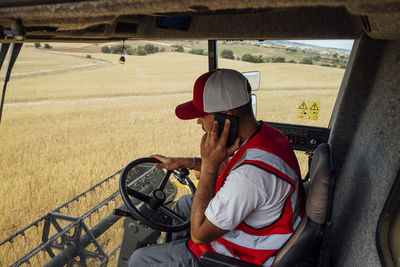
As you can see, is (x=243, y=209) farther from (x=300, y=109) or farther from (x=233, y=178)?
(x=300, y=109)

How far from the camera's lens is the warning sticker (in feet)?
10.1

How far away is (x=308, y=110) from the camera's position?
3084 millimetres

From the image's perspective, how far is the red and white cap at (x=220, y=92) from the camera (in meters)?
1.62

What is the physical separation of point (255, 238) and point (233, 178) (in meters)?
0.42

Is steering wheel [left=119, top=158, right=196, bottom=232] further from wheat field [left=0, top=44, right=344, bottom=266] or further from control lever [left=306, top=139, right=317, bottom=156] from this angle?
control lever [left=306, top=139, right=317, bottom=156]

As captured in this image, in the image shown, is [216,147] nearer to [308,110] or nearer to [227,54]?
[308,110]

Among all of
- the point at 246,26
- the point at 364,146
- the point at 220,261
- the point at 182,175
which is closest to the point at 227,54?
the point at 246,26

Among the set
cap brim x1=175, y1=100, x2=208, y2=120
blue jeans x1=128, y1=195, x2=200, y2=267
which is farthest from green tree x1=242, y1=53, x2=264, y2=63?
blue jeans x1=128, y1=195, x2=200, y2=267

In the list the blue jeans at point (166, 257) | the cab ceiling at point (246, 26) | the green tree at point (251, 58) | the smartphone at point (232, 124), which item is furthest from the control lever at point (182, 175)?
the green tree at point (251, 58)

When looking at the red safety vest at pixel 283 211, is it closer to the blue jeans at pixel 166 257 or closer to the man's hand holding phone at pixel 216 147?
the man's hand holding phone at pixel 216 147

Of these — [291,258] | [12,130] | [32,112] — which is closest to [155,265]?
[291,258]

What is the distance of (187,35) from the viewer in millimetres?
2572

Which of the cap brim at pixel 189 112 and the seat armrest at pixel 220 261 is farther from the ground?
the cap brim at pixel 189 112

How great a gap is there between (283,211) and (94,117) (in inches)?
467
